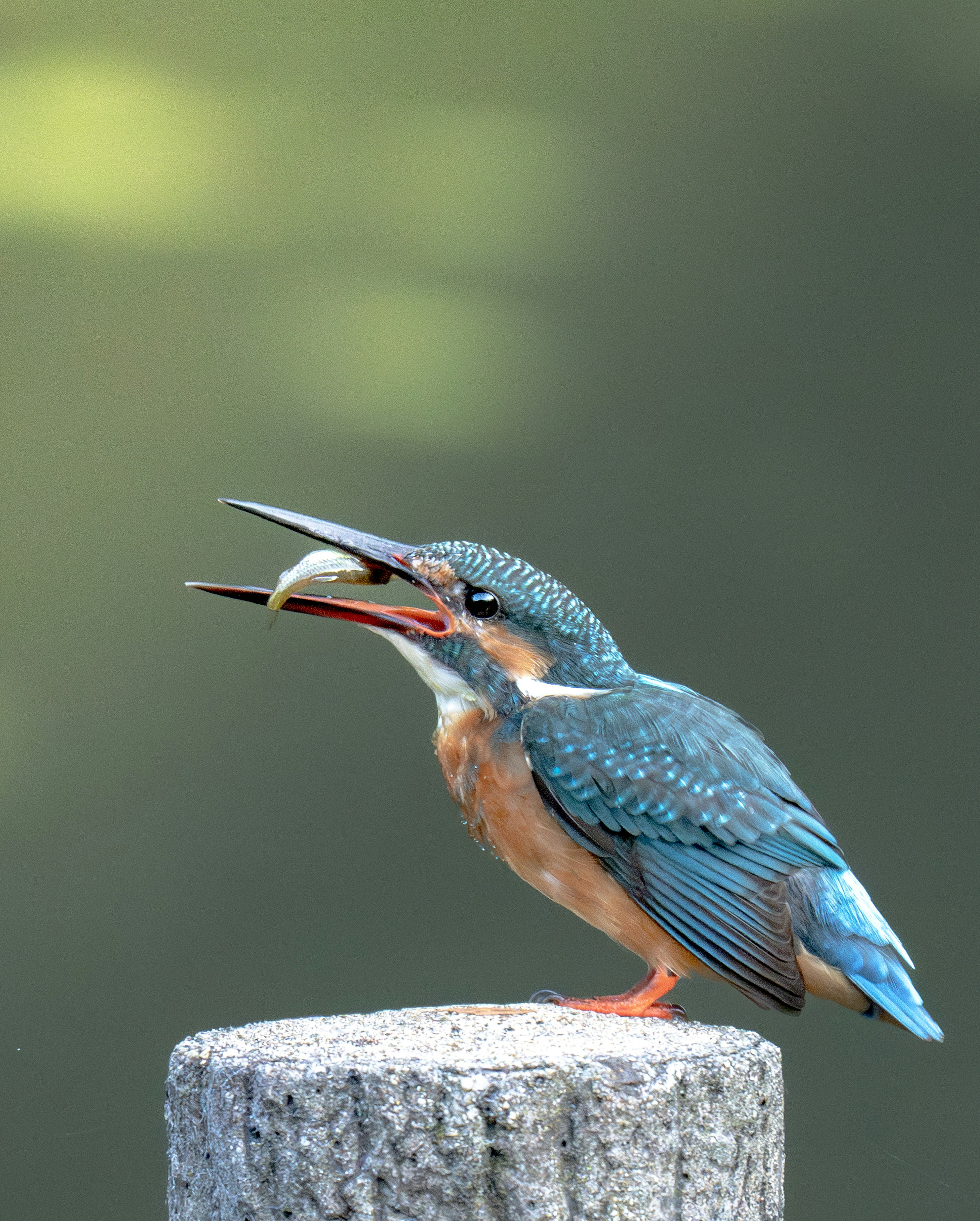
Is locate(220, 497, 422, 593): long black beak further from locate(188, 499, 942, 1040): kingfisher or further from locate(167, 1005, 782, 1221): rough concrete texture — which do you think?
locate(167, 1005, 782, 1221): rough concrete texture

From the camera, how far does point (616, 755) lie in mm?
1561

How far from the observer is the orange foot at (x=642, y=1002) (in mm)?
1508

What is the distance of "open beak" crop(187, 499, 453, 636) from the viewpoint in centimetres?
163

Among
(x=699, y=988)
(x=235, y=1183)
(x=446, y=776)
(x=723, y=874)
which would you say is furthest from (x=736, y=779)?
(x=699, y=988)

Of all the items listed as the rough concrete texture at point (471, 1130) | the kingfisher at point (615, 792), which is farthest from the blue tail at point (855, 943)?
the rough concrete texture at point (471, 1130)

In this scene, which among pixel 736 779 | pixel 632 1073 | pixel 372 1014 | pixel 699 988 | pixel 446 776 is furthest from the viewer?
pixel 699 988

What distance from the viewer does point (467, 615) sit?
166 centimetres

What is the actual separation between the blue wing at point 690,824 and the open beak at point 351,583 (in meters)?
0.19

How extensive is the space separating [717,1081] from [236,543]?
1614 millimetres

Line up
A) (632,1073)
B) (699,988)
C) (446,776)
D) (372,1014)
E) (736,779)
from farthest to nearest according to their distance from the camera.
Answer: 1. (699,988)
2. (446,776)
3. (736,779)
4. (372,1014)
5. (632,1073)

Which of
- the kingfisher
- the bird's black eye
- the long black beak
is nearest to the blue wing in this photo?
the kingfisher

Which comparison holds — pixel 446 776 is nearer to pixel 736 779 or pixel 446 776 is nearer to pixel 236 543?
pixel 736 779

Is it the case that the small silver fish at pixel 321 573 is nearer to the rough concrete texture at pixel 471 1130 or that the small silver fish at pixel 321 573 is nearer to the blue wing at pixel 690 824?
the blue wing at pixel 690 824

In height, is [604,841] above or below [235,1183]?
above
